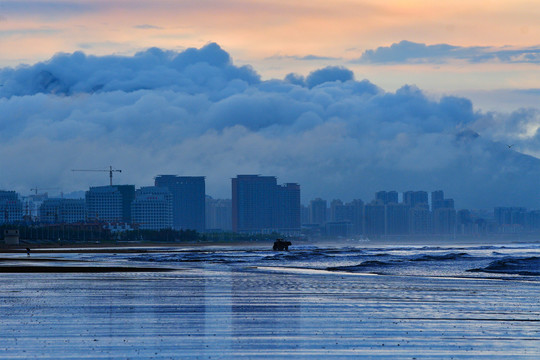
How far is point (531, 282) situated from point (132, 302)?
27688 millimetres

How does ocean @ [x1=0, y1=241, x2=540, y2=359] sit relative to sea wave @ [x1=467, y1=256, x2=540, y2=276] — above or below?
above

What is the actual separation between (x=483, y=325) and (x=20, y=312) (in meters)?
16.8

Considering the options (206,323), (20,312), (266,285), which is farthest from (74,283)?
(206,323)

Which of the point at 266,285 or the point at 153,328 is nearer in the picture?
the point at 153,328

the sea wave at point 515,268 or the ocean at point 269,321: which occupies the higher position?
the ocean at point 269,321

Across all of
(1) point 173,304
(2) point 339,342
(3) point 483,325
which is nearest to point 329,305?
(1) point 173,304

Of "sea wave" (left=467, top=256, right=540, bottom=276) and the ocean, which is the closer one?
the ocean

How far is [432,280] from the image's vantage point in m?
58.2

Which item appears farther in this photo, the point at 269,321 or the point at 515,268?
the point at 515,268

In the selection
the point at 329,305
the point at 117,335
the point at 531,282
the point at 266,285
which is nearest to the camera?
the point at 117,335

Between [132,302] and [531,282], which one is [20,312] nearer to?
[132,302]

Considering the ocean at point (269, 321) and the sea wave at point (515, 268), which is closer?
the ocean at point (269, 321)

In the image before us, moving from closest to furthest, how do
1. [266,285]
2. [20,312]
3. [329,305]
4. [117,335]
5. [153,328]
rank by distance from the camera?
[117,335]
[153,328]
[20,312]
[329,305]
[266,285]

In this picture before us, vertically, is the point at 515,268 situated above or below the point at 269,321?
below
